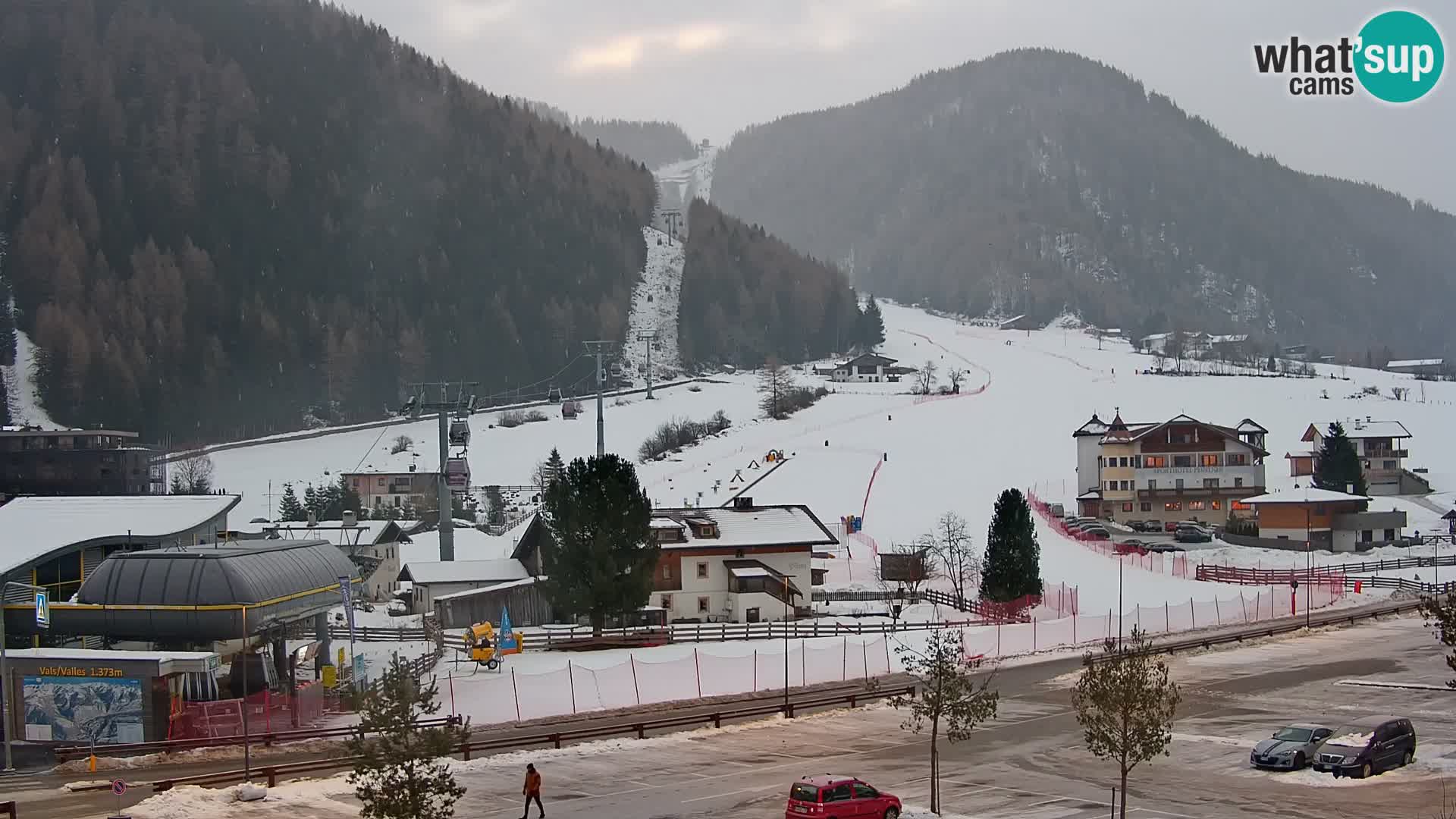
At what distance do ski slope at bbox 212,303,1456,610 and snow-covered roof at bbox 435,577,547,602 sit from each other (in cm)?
1425

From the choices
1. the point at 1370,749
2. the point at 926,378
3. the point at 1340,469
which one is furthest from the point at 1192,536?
the point at 926,378

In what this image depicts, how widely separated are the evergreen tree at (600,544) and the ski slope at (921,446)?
1724 centimetres

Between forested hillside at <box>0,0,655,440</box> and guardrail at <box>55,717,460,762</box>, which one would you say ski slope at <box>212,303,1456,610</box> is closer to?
forested hillside at <box>0,0,655,440</box>

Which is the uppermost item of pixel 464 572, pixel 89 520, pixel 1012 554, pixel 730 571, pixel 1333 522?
pixel 89 520

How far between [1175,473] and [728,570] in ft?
121

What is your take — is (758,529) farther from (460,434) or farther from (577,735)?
(577,735)

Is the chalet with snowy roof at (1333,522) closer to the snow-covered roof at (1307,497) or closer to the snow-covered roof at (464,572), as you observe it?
the snow-covered roof at (1307,497)

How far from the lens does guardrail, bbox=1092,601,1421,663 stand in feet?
149

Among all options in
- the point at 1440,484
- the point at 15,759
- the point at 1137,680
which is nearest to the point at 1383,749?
the point at 1137,680

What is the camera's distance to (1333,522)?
7056 cm

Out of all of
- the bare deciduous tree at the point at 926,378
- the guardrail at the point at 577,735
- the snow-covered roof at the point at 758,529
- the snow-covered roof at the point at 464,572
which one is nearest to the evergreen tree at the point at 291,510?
the snow-covered roof at the point at 464,572

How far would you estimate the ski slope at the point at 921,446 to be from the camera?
250 feet

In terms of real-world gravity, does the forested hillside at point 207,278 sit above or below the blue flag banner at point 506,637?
above

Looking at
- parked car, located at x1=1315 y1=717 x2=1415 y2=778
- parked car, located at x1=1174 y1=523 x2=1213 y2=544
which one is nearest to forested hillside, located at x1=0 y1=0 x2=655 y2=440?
parked car, located at x1=1174 y1=523 x2=1213 y2=544
